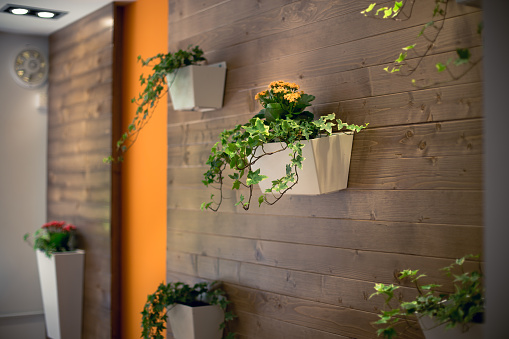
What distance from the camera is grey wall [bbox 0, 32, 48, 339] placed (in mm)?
4227

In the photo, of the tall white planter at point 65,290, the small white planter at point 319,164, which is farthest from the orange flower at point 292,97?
the tall white planter at point 65,290

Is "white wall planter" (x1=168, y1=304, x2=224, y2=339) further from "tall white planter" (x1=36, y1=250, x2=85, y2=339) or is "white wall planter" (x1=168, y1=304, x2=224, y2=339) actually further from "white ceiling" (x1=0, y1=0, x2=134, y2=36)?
"white ceiling" (x1=0, y1=0, x2=134, y2=36)

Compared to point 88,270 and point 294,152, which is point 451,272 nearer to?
point 294,152

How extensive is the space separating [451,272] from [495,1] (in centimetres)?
79

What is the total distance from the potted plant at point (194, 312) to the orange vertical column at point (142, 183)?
62 cm

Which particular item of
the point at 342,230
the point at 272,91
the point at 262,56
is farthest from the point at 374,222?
the point at 262,56

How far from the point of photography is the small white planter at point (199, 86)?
8.11ft

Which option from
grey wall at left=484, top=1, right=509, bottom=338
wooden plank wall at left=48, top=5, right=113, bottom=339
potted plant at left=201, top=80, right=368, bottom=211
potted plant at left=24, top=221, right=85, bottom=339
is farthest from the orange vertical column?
grey wall at left=484, top=1, right=509, bottom=338

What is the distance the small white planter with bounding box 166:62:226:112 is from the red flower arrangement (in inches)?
65.2

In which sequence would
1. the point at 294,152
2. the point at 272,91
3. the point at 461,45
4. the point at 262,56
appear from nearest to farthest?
the point at 461,45
the point at 294,152
the point at 272,91
the point at 262,56

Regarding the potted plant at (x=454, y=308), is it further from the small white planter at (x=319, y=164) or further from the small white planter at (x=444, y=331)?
the small white planter at (x=319, y=164)

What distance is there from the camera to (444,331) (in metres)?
1.49

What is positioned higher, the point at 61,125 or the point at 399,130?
the point at 61,125

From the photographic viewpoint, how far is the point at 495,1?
1221mm
